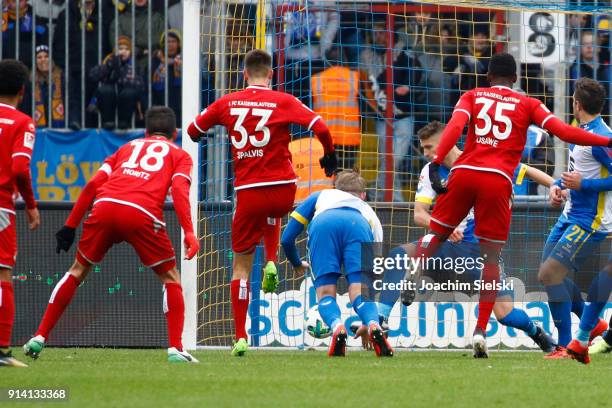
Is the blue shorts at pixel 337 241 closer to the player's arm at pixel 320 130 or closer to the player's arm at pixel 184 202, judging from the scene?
the player's arm at pixel 320 130

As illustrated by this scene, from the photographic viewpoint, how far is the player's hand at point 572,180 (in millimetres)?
9422

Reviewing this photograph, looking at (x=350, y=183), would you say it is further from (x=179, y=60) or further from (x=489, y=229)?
(x=179, y=60)

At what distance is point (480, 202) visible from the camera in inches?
352

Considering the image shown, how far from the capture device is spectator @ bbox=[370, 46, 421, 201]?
13016mm

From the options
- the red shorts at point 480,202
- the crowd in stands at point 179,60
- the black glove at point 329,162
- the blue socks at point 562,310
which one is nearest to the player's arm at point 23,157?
the black glove at point 329,162

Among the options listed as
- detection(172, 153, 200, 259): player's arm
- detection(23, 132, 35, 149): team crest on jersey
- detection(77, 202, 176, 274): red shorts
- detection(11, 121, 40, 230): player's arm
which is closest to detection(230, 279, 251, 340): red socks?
detection(77, 202, 176, 274): red shorts

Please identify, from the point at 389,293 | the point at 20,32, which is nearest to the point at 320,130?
the point at 389,293

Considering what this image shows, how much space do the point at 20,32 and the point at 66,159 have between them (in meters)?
1.50

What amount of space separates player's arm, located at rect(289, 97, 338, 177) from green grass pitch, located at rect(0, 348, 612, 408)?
1416 millimetres

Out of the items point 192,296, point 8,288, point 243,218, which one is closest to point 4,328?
point 8,288

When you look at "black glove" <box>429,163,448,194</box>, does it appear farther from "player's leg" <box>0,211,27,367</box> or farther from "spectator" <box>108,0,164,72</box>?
"spectator" <box>108,0,164,72</box>

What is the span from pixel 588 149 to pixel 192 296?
3.57m

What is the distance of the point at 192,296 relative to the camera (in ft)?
34.4

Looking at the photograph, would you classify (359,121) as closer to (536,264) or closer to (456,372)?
(536,264)
